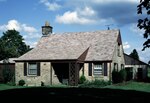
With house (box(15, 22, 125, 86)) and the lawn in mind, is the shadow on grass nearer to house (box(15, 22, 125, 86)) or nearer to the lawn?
the lawn

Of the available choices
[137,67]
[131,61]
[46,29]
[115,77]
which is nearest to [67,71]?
[115,77]

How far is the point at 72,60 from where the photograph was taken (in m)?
31.7

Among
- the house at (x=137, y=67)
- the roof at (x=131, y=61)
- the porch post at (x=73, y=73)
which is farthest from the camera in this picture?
the roof at (x=131, y=61)

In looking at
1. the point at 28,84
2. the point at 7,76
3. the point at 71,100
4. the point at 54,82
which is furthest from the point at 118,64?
the point at 71,100

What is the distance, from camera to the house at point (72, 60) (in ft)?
107

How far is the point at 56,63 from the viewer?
3431 cm

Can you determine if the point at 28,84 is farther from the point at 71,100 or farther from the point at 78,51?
the point at 71,100

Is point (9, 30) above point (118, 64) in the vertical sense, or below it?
above

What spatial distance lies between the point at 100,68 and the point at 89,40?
517 centimetres

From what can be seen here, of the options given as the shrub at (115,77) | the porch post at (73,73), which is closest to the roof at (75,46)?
the porch post at (73,73)

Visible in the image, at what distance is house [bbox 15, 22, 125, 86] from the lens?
3247cm

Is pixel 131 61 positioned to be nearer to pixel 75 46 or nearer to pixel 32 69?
pixel 75 46

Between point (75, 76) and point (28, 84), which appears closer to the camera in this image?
point (75, 76)

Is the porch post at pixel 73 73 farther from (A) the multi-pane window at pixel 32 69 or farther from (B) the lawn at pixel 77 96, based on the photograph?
(B) the lawn at pixel 77 96
